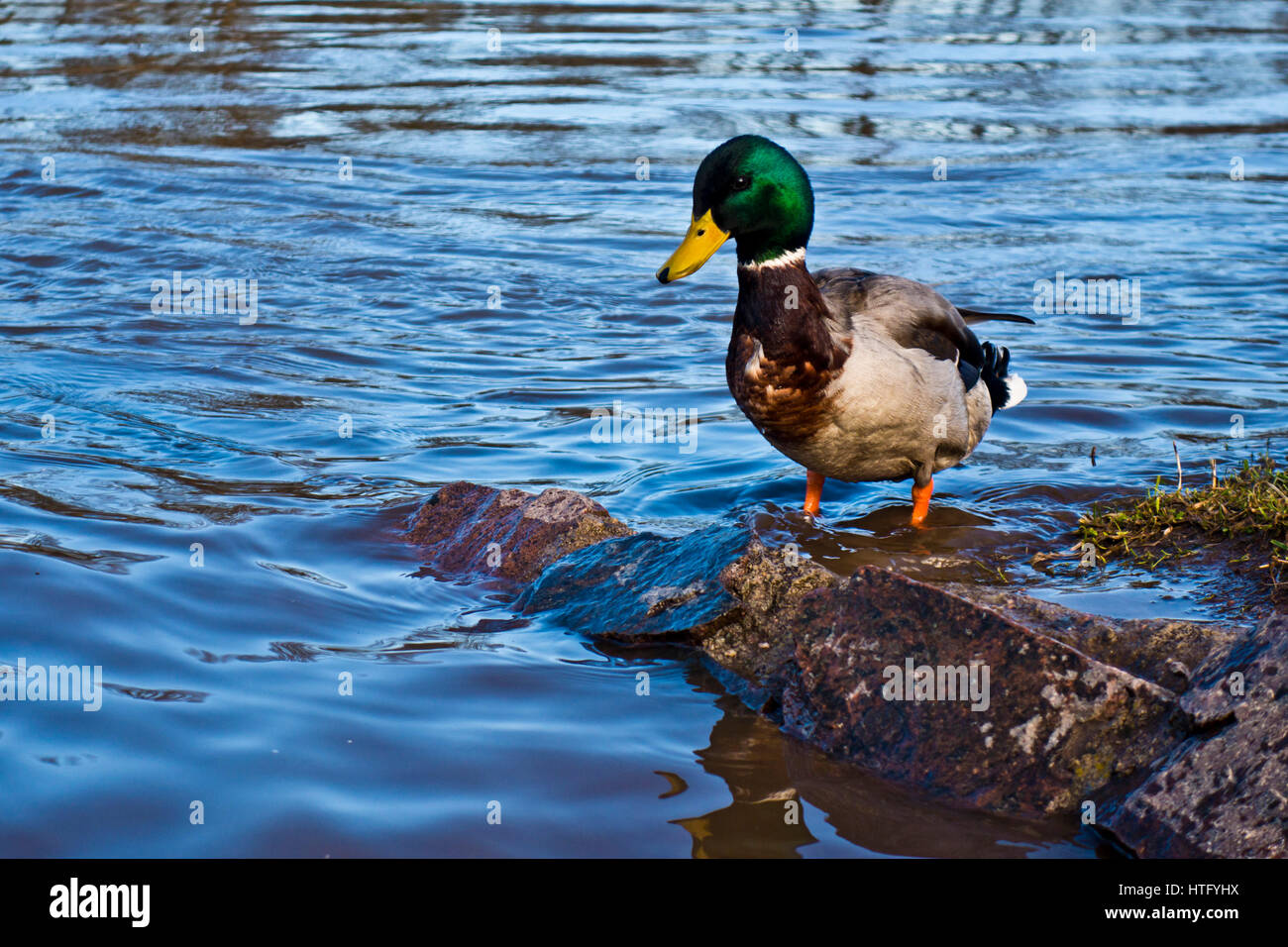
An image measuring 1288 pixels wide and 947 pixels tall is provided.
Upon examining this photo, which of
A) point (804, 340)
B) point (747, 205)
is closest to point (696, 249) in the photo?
point (747, 205)

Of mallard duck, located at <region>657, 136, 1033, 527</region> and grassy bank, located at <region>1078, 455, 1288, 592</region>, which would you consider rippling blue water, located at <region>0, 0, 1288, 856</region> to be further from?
mallard duck, located at <region>657, 136, 1033, 527</region>

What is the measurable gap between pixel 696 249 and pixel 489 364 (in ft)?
9.18

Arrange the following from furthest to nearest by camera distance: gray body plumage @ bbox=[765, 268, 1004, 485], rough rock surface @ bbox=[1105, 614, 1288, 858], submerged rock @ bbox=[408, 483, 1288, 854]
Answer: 1. gray body plumage @ bbox=[765, 268, 1004, 485]
2. submerged rock @ bbox=[408, 483, 1288, 854]
3. rough rock surface @ bbox=[1105, 614, 1288, 858]

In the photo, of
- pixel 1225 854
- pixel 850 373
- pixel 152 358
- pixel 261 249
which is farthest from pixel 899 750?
pixel 261 249

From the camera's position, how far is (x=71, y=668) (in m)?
3.45

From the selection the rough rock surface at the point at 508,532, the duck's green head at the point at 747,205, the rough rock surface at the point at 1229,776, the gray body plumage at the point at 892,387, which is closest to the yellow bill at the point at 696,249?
the duck's green head at the point at 747,205

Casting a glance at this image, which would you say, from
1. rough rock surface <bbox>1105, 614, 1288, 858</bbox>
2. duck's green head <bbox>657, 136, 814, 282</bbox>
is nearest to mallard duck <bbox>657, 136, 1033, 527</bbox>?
duck's green head <bbox>657, 136, 814, 282</bbox>

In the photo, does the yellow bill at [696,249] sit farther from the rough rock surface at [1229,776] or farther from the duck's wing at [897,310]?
the rough rock surface at [1229,776]

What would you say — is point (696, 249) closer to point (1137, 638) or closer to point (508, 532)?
point (508, 532)

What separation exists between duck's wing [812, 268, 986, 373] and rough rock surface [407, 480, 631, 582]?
1126 millimetres

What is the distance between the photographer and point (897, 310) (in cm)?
496

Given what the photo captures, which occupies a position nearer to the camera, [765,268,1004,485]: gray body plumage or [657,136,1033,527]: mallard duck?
[657,136,1033,527]: mallard duck

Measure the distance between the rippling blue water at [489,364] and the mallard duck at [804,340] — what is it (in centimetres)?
48

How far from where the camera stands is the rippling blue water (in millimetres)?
3100
